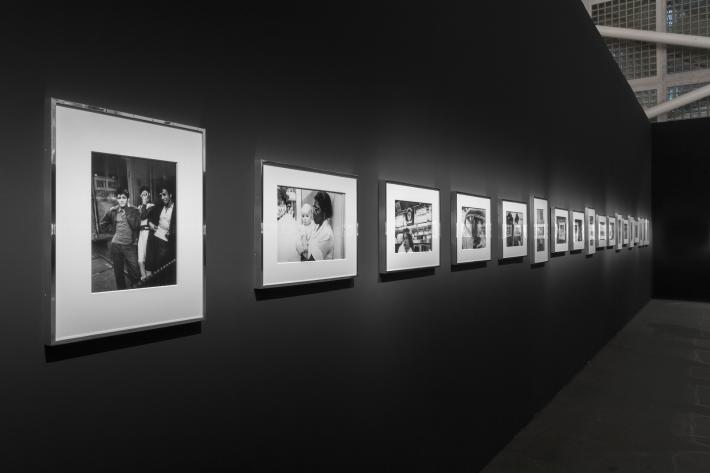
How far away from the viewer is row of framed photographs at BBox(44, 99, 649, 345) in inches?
71.6

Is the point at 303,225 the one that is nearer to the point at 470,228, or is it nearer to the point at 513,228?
the point at 470,228

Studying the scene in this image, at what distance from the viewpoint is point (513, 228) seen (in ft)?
18.6

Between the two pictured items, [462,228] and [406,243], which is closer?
[406,243]

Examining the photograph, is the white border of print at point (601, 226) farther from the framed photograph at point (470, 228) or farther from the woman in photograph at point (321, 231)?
the woman in photograph at point (321, 231)

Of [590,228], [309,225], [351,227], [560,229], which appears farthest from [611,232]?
[309,225]

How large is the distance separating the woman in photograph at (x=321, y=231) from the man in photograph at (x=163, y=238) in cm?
89

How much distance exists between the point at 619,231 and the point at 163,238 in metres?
11.7

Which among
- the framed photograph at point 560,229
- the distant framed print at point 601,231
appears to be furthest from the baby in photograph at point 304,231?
the distant framed print at point 601,231

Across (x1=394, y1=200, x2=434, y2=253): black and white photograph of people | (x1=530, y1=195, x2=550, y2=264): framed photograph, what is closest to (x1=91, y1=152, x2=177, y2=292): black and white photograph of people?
(x1=394, y1=200, x2=434, y2=253): black and white photograph of people

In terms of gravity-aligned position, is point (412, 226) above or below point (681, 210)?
below

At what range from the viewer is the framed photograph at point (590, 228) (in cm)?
873

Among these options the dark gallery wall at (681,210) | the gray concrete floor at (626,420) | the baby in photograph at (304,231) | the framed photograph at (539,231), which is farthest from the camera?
the dark gallery wall at (681,210)

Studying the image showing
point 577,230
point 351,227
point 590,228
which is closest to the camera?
point 351,227

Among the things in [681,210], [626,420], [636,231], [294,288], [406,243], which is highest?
[681,210]
